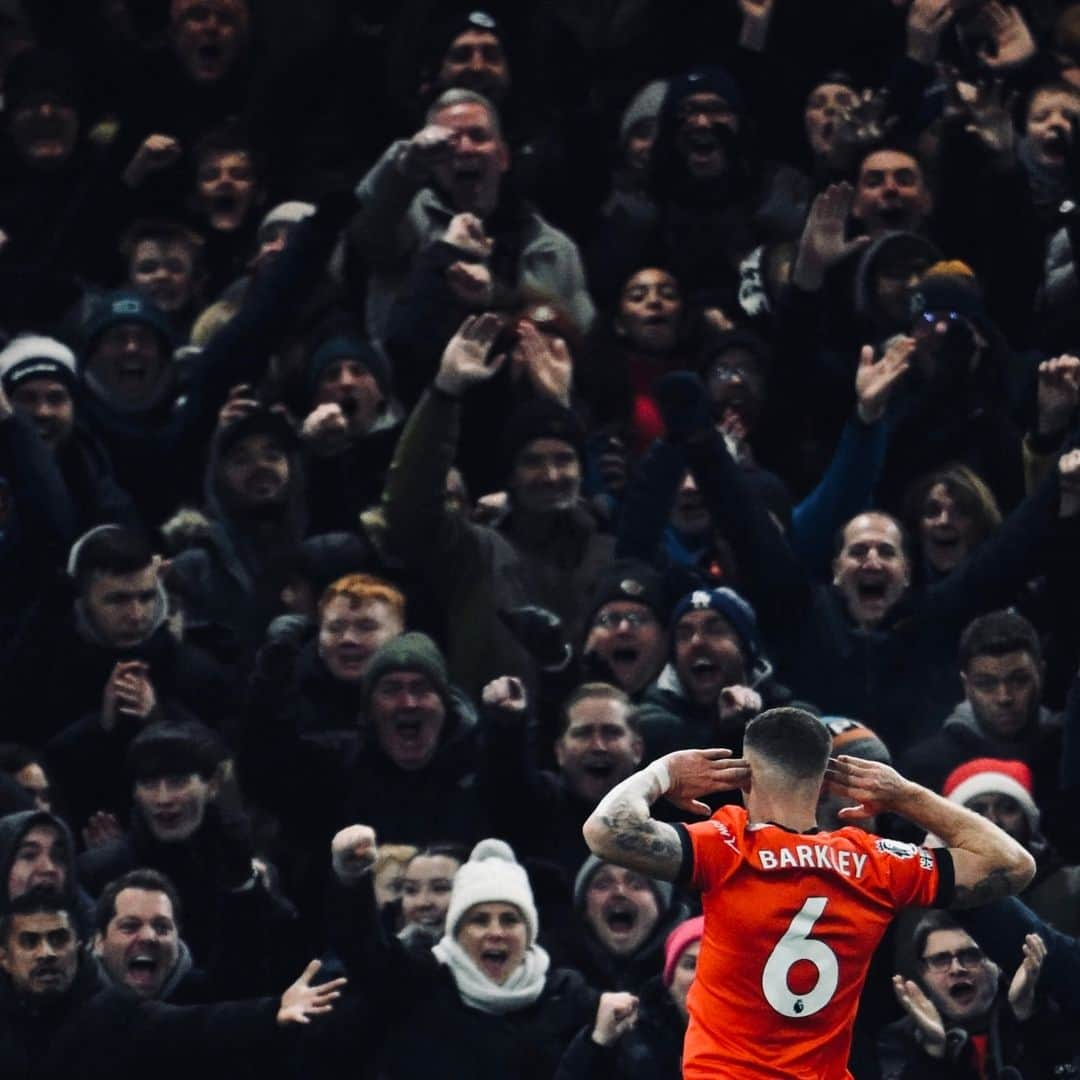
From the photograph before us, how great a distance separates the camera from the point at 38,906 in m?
11.4

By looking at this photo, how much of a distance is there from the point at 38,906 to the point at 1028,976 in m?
3.11

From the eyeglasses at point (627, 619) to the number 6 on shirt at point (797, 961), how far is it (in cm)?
367

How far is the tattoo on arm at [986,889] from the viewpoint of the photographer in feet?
30.6

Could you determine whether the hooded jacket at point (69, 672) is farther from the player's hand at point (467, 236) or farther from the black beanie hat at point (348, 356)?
the player's hand at point (467, 236)

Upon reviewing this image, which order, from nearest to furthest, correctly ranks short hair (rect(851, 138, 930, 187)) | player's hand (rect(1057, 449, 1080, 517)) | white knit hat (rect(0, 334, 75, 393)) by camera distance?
player's hand (rect(1057, 449, 1080, 517)), white knit hat (rect(0, 334, 75, 393)), short hair (rect(851, 138, 930, 187))

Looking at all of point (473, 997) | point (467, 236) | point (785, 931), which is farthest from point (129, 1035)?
A: point (467, 236)

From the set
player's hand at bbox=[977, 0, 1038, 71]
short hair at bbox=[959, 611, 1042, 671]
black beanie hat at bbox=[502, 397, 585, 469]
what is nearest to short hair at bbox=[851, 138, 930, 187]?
player's hand at bbox=[977, 0, 1038, 71]

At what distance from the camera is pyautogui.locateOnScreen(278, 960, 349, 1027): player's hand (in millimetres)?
11234

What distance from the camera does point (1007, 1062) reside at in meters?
11.1

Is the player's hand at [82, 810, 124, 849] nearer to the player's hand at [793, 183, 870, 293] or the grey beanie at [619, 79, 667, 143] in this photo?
the player's hand at [793, 183, 870, 293]

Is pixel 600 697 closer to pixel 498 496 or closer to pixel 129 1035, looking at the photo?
pixel 498 496

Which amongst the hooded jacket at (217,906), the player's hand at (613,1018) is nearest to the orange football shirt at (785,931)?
the player's hand at (613,1018)

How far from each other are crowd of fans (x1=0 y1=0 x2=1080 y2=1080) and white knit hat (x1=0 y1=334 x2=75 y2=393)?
2cm

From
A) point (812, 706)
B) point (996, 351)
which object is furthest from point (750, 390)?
point (812, 706)
